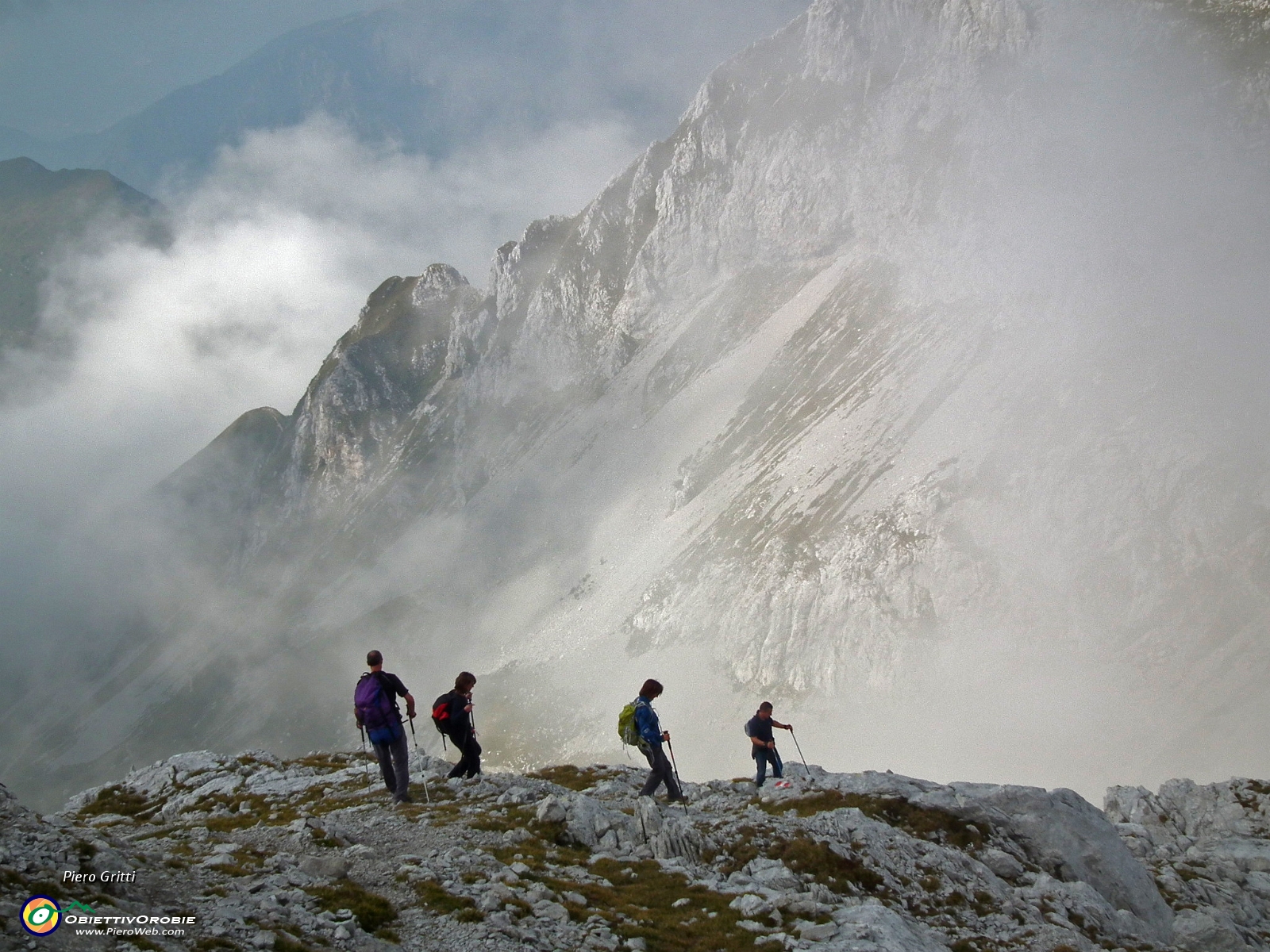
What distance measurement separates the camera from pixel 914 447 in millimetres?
90000

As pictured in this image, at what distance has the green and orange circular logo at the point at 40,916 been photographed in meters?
8.50

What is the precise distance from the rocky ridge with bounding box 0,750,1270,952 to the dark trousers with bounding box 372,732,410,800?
0.72m

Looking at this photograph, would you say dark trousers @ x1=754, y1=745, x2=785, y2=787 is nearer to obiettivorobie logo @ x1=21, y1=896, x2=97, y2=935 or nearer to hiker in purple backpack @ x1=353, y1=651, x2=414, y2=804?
hiker in purple backpack @ x1=353, y1=651, x2=414, y2=804

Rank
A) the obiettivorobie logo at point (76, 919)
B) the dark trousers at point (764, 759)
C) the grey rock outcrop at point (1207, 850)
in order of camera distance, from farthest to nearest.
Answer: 1. the dark trousers at point (764, 759)
2. the grey rock outcrop at point (1207, 850)
3. the obiettivorobie logo at point (76, 919)

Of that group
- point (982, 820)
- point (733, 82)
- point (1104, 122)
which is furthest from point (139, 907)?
point (733, 82)

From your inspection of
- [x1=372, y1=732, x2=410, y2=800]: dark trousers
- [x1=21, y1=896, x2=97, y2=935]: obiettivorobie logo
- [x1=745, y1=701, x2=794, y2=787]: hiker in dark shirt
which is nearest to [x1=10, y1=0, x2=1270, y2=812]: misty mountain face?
[x1=745, y1=701, x2=794, y2=787]: hiker in dark shirt

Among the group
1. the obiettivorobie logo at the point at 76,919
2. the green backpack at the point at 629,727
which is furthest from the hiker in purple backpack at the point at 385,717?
the obiettivorobie logo at the point at 76,919

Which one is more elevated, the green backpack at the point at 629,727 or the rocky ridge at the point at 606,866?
the green backpack at the point at 629,727

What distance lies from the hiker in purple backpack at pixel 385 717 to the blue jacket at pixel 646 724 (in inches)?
221

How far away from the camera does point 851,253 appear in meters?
145

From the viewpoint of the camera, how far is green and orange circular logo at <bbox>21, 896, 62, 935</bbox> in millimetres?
8500

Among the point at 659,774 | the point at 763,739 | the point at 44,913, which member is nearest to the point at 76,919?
A: the point at 44,913

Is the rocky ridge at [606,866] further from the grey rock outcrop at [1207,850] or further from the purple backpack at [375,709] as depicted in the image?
the purple backpack at [375,709]

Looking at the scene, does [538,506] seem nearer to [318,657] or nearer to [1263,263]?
[318,657]
